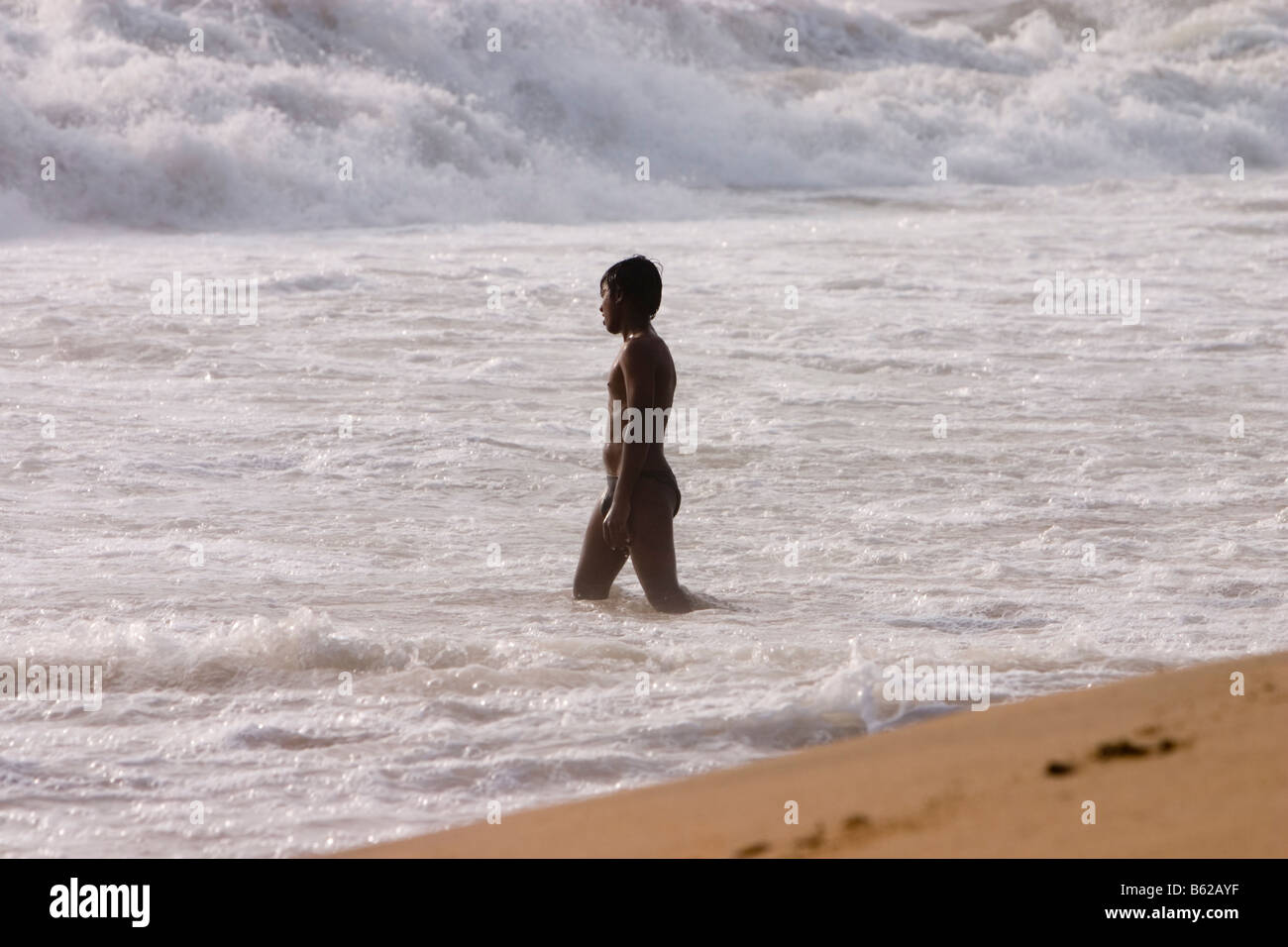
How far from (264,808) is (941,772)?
1.65 meters

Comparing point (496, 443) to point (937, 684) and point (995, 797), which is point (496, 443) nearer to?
point (937, 684)

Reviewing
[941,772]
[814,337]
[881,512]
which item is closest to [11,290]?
[814,337]

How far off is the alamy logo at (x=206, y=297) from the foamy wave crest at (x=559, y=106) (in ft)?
15.6

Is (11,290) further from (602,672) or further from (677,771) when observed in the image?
(677,771)

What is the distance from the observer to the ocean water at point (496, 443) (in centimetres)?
400

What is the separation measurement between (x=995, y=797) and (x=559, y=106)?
72.2ft

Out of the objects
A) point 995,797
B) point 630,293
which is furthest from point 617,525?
point 995,797

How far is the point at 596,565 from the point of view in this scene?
534 cm

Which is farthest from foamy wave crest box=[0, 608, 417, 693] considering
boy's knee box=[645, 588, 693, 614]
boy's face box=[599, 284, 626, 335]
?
boy's face box=[599, 284, 626, 335]

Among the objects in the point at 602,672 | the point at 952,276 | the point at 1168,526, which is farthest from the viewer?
the point at 952,276

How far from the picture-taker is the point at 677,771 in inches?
145

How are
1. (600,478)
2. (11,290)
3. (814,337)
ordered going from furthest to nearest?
1. (11,290)
2. (814,337)
3. (600,478)

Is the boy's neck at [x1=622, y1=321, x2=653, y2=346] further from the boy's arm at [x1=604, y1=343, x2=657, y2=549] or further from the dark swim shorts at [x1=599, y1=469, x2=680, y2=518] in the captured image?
the dark swim shorts at [x1=599, y1=469, x2=680, y2=518]

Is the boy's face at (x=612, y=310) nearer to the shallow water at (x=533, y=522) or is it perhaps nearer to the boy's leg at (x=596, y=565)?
the boy's leg at (x=596, y=565)
